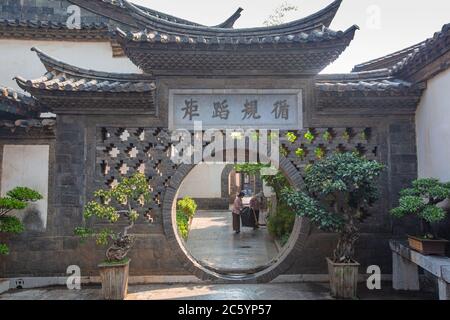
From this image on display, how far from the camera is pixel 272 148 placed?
606 cm

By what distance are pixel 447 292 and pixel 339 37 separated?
3814 mm

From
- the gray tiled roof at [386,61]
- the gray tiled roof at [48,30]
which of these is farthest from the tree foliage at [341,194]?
the gray tiled roof at [48,30]

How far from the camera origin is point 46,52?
26.8ft

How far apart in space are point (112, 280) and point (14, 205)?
78.3 inches

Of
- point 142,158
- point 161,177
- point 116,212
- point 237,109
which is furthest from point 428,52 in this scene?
point 116,212

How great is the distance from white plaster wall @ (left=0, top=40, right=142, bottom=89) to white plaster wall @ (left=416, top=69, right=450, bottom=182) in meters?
6.82

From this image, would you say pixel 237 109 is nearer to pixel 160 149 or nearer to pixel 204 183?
pixel 160 149

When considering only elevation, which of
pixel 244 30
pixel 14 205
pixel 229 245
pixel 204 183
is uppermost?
pixel 244 30

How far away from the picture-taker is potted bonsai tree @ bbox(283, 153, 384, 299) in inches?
195

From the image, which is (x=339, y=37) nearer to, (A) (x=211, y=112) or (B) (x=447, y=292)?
(A) (x=211, y=112)

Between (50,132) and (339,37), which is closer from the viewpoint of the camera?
(339,37)

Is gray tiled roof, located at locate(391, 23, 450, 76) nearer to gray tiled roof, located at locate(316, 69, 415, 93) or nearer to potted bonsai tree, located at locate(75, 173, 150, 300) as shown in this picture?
gray tiled roof, located at locate(316, 69, 415, 93)

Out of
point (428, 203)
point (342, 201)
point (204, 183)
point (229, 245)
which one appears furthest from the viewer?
point (204, 183)
